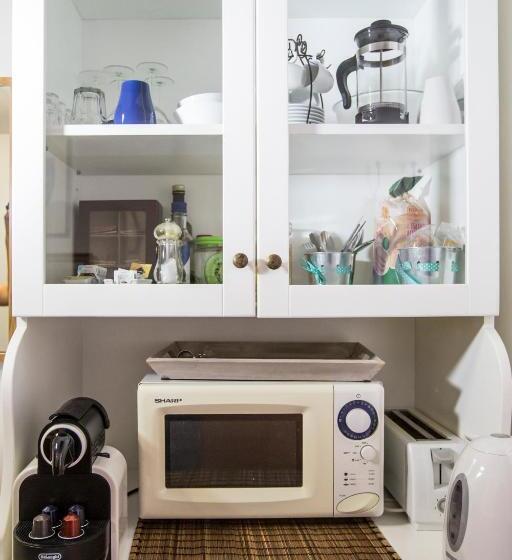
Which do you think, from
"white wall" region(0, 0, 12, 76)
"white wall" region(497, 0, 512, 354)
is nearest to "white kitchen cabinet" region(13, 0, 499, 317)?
"white wall" region(497, 0, 512, 354)

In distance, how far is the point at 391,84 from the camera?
1123 millimetres

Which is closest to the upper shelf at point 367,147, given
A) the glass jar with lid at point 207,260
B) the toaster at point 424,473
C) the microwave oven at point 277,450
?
the glass jar with lid at point 207,260

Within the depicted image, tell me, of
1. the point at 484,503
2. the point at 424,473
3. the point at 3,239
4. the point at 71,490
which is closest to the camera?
the point at 484,503

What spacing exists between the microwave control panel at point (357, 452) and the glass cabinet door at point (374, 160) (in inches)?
7.4

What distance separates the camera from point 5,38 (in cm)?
137

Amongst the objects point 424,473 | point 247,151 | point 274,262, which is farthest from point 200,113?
point 424,473

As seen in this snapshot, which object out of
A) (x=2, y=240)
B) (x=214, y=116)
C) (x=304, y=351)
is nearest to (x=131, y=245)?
(x=214, y=116)

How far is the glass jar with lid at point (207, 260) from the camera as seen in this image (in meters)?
1.07

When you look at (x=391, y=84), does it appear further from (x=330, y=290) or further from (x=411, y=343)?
(x=411, y=343)

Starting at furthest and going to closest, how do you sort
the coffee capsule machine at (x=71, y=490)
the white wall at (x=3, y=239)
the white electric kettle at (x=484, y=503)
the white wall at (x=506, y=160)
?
the white wall at (x=3, y=239) < the white wall at (x=506, y=160) < the coffee capsule machine at (x=71, y=490) < the white electric kettle at (x=484, y=503)

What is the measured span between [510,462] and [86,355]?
1.03 m

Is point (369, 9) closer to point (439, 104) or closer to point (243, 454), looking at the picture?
point (439, 104)

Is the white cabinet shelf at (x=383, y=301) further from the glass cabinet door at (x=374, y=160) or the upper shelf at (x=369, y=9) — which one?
the upper shelf at (x=369, y=9)

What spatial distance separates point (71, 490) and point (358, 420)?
0.57 m
